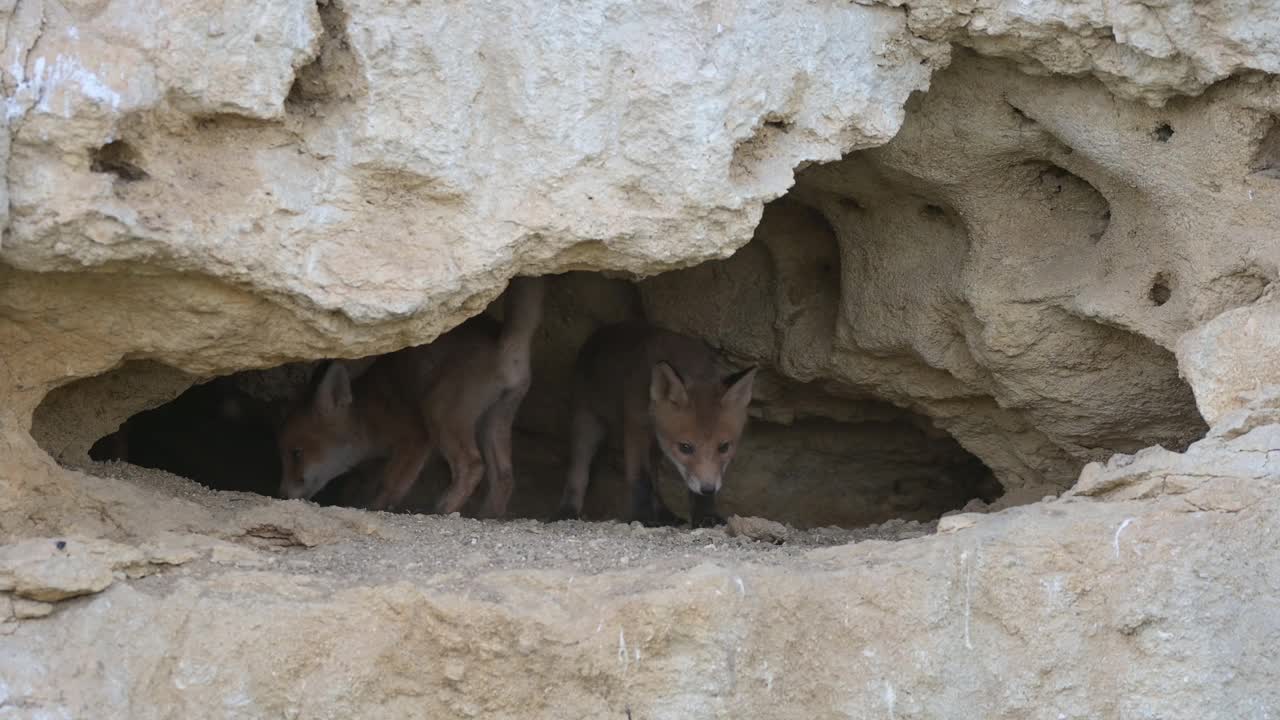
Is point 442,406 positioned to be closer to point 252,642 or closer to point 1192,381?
point 252,642

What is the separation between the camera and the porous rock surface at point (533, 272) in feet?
10.1

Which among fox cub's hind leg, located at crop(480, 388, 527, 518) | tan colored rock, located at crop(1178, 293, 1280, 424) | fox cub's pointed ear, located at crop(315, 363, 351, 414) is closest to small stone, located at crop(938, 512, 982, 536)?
tan colored rock, located at crop(1178, 293, 1280, 424)

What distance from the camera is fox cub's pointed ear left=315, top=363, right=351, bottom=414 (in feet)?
20.4

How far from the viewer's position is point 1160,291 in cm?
412

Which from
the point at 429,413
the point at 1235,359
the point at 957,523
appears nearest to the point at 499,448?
the point at 429,413

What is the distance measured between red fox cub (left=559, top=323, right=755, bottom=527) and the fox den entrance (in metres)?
0.01

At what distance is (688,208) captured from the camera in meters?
3.52

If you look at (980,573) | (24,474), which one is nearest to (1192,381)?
(980,573)

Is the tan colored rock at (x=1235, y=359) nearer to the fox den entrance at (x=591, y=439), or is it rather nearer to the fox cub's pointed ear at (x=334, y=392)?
the fox den entrance at (x=591, y=439)

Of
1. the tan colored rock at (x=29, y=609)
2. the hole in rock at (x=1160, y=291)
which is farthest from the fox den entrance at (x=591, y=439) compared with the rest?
the tan colored rock at (x=29, y=609)

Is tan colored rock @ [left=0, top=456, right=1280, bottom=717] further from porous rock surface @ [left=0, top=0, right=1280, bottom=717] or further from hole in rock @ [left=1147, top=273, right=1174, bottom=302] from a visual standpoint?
hole in rock @ [left=1147, top=273, right=1174, bottom=302]

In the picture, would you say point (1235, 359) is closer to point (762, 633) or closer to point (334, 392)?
point (762, 633)

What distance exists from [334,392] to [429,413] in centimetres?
63

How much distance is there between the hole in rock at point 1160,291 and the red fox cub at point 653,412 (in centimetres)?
205
